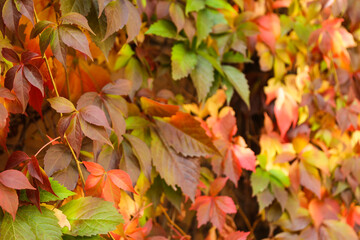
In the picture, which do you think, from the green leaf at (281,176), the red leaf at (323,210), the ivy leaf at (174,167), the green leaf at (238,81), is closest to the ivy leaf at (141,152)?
the ivy leaf at (174,167)

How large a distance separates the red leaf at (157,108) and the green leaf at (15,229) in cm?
41

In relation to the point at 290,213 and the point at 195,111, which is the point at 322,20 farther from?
the point at 290,213

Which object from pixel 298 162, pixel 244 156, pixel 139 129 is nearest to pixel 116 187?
pixel 139 129

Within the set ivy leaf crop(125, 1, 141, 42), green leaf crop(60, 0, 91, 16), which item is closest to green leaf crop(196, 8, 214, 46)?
ivy leaf crop(125, 1, 141, 42)

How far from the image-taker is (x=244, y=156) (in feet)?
3.54

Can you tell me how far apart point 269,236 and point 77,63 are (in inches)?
33.0

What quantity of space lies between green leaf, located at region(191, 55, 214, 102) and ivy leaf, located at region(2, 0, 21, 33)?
1.70 feet

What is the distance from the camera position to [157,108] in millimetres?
899

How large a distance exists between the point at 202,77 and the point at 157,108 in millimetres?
199

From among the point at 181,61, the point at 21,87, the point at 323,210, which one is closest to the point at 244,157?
the point at 181,61

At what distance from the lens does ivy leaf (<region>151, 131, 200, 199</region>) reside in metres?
0.89

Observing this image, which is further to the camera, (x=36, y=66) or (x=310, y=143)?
(x=310, y=143)

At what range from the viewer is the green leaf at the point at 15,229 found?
22.1 inches

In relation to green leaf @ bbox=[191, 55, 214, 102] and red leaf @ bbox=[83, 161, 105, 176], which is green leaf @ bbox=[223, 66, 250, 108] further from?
red leaf @ bbox=[83, 161, 105, 176]
